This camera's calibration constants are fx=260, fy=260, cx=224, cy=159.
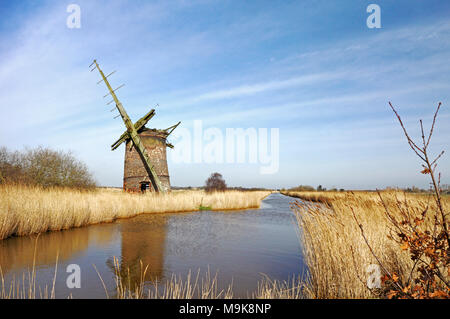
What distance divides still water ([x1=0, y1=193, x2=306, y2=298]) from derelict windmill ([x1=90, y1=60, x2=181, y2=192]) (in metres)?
7.73

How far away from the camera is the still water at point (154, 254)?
496cm

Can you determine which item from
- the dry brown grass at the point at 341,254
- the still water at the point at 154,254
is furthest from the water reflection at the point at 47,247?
the dry brown grass at the point at 341,254

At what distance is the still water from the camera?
496 cm

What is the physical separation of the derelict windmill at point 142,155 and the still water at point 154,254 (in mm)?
7732

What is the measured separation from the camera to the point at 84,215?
10398 mm

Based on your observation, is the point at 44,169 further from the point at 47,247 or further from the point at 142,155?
the point at 47,247

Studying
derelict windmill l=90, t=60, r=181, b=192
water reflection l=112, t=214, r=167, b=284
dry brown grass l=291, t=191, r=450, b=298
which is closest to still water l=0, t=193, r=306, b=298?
water reflection l=112, t=214, r=167, b=284

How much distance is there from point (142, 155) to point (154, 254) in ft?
39.9

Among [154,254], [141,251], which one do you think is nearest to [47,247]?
[141,251]

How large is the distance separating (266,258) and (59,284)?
4468 mm

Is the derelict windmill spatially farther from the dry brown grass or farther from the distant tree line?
the dry brown grass
